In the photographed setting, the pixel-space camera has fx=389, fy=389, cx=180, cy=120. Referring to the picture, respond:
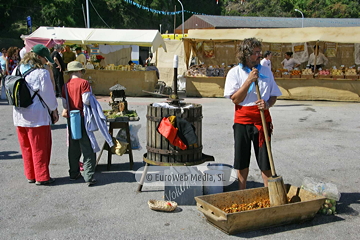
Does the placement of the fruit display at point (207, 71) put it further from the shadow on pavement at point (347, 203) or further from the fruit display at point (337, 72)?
the shadow on pavement at point (347, 203)

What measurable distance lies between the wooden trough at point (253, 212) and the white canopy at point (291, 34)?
10934 mm

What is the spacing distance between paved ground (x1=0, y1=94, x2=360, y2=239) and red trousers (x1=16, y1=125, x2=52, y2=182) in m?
0.24

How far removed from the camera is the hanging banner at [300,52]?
15.9 meters

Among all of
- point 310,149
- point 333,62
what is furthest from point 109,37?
point 310,149

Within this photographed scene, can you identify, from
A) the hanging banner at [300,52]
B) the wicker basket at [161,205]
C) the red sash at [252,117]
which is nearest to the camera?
the red sash at [252,117]

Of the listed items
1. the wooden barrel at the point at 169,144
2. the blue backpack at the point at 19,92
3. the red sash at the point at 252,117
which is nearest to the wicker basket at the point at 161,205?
the wooden barrel at the point at 169,144

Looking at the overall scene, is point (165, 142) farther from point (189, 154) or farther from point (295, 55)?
point (295, 55)

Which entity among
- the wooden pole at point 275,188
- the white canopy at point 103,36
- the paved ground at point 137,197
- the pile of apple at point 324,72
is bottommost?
the paved ground at point 137,197

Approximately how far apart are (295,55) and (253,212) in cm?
1342

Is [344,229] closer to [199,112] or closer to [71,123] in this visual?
[199,112]

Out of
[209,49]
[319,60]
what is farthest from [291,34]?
[209,49]

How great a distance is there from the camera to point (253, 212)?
3.94 m

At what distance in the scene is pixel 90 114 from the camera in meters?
5.37

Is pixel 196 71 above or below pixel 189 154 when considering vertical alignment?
Answer: above
